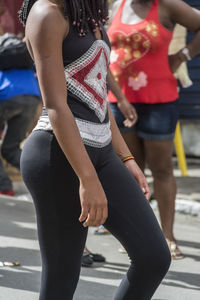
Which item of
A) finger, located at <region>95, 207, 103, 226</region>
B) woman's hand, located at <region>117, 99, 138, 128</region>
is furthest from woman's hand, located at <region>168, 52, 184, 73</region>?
finger, located at <region>95, 207, 103, 226</region>

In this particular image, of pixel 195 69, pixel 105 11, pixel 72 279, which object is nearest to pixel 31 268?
pixel 72 279

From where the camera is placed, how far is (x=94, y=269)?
168 inches

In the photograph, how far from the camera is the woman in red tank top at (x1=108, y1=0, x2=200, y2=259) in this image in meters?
4.35

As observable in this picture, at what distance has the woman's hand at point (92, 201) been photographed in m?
2.15

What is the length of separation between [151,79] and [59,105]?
240cm

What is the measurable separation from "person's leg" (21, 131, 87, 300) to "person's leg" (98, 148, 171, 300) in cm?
13

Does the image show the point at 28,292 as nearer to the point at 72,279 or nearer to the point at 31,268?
the point at 31,268

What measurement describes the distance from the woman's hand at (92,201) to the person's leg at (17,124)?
13.4 ft

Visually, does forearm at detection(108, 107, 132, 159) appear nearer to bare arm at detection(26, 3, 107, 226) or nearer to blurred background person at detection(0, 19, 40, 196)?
bare arm at detection(26, 3, 107, 226)

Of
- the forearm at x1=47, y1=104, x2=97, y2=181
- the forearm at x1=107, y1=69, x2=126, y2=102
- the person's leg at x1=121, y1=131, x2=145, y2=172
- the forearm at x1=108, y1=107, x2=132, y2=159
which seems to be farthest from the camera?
the person's leg at x1=121, y1=131, x2=145, y2=172

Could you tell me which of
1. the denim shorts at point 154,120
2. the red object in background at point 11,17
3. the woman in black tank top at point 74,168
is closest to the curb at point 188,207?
the denim shorts at point 154,120

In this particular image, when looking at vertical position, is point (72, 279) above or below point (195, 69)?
above

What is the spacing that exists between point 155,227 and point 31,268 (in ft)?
6.83

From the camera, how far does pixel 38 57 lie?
2.16m
